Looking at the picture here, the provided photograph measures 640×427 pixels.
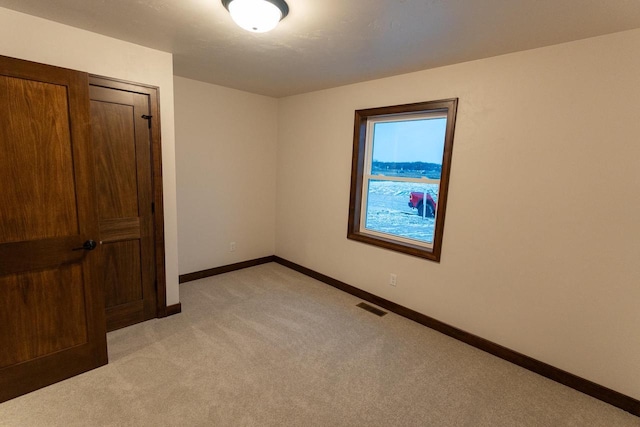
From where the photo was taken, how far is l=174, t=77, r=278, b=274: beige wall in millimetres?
3529

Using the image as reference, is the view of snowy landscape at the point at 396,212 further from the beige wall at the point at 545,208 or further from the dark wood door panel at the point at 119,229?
the dark wood door panel at the point at 119,229

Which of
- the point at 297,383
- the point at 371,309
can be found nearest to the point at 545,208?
the point at 371,309

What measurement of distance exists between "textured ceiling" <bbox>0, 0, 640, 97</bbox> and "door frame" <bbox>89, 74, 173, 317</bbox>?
346 millimetres

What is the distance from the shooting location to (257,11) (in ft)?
5.36

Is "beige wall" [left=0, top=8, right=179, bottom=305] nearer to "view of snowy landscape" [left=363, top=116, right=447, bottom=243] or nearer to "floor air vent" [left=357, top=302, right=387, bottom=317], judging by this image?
"floor air vent" [left=357, top=302, right=387, bottom=317]

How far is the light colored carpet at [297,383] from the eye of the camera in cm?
179

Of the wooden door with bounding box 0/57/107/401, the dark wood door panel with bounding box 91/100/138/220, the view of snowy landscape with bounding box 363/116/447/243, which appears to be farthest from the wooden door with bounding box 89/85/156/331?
the view of snowy landscape with bounding box 363/116/447/243

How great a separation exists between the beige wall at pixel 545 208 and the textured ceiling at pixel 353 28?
20cm

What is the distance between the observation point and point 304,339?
2.61 m

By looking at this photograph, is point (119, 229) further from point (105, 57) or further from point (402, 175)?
point (402, 175)

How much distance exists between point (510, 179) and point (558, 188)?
1.01ft

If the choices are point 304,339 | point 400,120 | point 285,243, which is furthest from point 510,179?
point 285,243

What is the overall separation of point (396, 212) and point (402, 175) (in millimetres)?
419

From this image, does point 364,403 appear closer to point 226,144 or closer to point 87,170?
point 87,170
